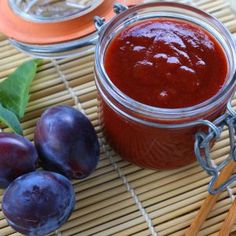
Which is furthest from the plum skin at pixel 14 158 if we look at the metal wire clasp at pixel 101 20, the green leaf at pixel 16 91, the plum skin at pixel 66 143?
the metal wire clasp at pixel 101 20

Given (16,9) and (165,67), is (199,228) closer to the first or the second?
(165,67)

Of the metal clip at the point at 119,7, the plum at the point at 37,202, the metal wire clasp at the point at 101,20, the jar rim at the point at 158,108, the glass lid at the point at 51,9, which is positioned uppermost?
the metal clip at the point at 119,7

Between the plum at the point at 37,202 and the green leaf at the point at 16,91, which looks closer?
the plum at the point at 37,202

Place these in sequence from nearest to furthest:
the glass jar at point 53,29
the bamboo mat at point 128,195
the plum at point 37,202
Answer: the plum at point 37,202 < the bamboo mat at point 128,195 < the glass jar at point 53,29

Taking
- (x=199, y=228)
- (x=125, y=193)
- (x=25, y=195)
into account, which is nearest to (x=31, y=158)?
(x=25, y=195)

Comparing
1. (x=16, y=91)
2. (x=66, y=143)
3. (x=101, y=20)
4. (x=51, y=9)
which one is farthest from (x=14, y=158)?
(x=51, y=9)

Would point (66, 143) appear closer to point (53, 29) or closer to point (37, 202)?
point (37, 202)

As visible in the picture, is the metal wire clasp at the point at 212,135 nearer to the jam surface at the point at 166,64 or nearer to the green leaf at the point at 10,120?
the jam surface at the point at 166,64

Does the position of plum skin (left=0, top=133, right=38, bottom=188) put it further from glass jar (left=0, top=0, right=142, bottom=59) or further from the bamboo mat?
glass jar (left=0, top=0, right=142, bottom=59)
